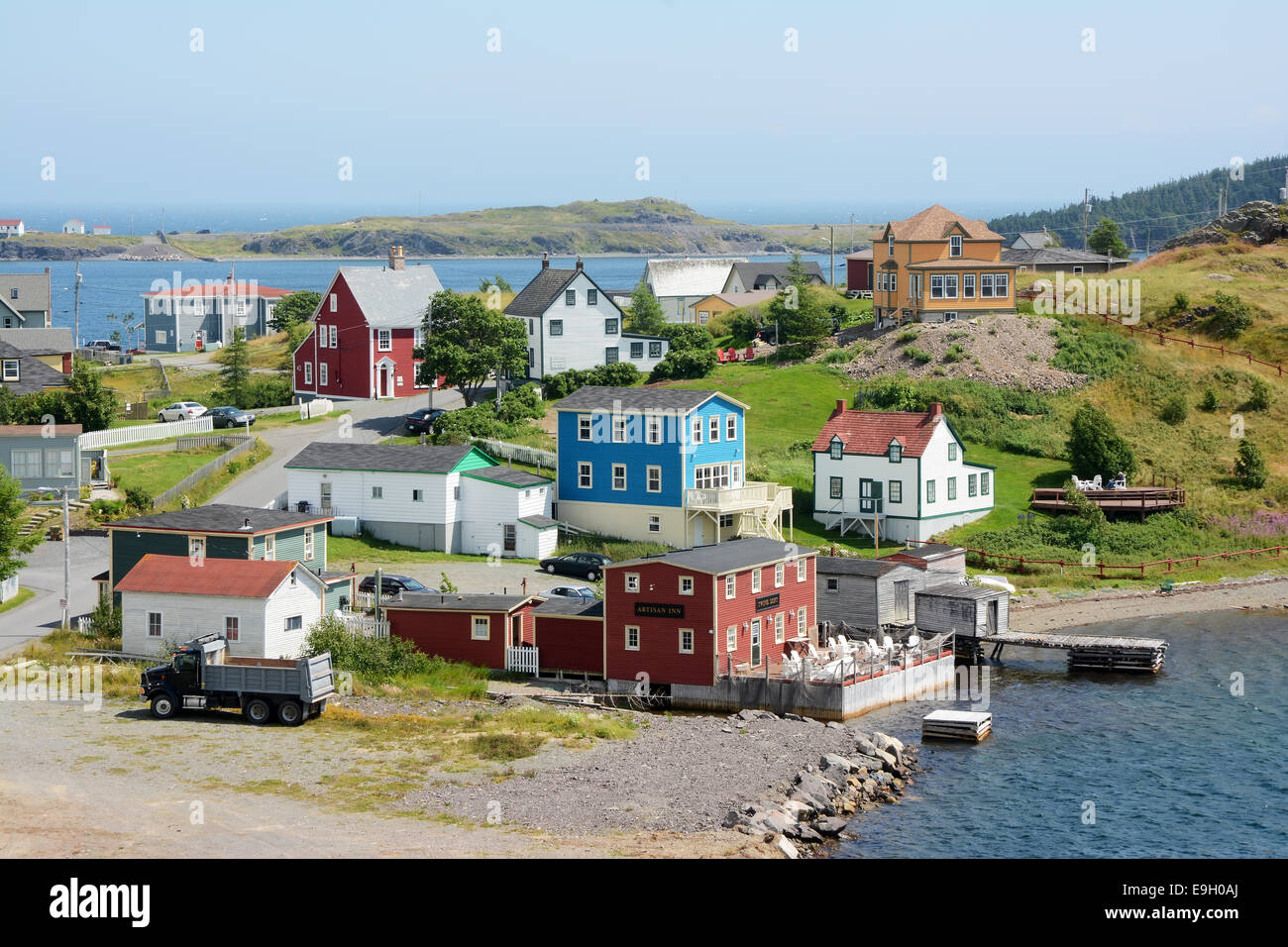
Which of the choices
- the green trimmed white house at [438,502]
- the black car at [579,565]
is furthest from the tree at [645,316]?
the black car at [579,565]

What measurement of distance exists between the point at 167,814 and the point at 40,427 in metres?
39.5

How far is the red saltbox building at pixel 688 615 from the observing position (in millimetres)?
50969

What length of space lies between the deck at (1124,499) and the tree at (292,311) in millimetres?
74767

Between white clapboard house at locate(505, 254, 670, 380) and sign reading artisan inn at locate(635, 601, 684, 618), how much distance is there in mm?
45659

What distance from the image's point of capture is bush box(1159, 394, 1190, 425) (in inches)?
3361

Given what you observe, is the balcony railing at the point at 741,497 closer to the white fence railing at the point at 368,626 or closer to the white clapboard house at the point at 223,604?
the white fence railing at the point at 368,626

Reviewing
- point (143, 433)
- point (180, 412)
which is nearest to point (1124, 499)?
point (143, 433)

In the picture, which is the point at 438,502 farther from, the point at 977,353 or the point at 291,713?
the point at 977,353

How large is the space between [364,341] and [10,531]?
132 feet

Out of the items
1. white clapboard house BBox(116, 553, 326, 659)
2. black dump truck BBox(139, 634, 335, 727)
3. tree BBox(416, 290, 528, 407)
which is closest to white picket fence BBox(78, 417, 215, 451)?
tree BBox(416, 290, 528, 407)

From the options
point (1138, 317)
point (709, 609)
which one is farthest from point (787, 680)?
point (1138, 317)

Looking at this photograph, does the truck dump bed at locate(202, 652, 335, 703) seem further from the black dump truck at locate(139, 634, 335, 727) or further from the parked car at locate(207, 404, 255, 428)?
the parked car at locate(207, 404, 255, 428)

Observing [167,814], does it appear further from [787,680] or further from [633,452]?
[633,452]
